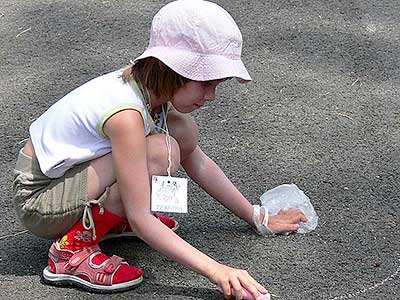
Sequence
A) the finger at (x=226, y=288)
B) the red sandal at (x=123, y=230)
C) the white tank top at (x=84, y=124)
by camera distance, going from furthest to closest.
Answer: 1. the red sandal at (x=123, y=230)
2. the white tank top at (x=84, y=124)
3. the finger at (x=226, y=288)

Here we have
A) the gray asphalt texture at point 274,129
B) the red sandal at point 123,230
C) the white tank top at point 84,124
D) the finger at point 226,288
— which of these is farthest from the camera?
the red sandal at point 123,230

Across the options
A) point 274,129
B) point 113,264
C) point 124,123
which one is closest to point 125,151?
point 124,123

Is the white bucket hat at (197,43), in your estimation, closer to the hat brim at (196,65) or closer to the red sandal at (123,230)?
the hat brim at (196,65)

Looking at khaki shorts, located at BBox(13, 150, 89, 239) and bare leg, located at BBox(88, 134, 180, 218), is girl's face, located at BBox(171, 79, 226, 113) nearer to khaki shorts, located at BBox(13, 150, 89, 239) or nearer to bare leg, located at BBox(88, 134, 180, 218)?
bare leg, located at BBox(88, 134, 180, 218)

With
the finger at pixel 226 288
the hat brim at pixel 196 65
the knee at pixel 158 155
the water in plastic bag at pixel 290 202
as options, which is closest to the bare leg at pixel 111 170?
the knee at pixel 158 155

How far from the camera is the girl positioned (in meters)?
1.73

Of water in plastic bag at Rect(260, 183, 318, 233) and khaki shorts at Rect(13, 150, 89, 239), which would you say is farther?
water in plastic bag at Rect(260, 183, 318, 233)

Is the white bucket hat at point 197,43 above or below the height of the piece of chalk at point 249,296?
above

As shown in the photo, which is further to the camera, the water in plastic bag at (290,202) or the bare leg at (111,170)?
the water in plastic bag at (290,202)

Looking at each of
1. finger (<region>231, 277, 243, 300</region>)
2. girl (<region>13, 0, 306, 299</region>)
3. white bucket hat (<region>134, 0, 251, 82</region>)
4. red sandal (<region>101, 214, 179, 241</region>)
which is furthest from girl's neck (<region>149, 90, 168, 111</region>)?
finger (<region>231, 277, 243, 300</region>)

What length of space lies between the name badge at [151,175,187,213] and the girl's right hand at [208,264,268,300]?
177mm

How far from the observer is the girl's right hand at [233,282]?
5.60 ft

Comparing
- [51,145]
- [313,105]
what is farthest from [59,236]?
[313,105]

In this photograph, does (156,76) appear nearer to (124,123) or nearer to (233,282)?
(124,123)
